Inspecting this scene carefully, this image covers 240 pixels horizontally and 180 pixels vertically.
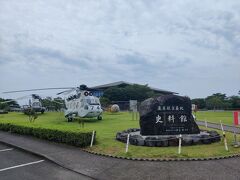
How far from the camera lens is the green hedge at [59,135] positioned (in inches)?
587

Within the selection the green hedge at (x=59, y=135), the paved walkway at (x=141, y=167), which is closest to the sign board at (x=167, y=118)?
the green hedge at (x=59, y=135)

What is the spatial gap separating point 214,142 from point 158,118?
113 inches

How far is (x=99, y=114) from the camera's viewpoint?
108 ft

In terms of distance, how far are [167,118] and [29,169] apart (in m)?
7.30

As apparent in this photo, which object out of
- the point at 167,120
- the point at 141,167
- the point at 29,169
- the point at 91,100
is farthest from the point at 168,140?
the point at 91,100

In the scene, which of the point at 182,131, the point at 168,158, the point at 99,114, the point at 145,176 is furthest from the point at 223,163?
the point at 99,114

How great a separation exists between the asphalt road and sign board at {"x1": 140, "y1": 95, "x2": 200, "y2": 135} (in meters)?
5.48

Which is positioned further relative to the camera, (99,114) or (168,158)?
(99,114)

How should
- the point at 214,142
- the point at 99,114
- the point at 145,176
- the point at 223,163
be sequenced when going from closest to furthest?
the point at 145,176 → the point at 223,163 → the point at 214,142 → the point at 99,114

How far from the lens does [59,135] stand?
16.3m

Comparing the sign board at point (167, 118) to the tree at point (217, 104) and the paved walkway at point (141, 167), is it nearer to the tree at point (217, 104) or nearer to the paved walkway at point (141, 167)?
the paved walkway at point (141, 167)

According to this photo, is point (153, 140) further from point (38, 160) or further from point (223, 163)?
point (38, 160)

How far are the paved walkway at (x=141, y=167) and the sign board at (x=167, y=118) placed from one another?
3885mm

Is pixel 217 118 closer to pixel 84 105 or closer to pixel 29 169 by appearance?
pixel 84 105
